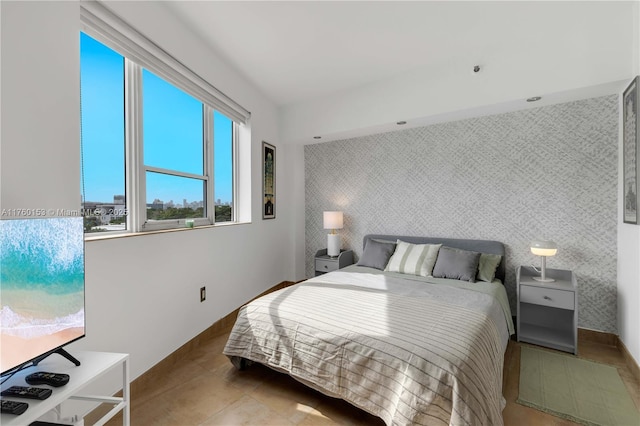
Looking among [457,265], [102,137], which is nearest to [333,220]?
[457,265]

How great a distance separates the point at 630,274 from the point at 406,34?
106 inches

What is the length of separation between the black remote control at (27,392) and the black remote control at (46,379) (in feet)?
0.17

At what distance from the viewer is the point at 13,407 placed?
84 cm

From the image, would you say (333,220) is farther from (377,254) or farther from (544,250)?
(544,250)

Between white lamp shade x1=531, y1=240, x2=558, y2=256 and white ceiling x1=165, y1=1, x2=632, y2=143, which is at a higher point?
white ceiling x1=165, y1=1, x2=632, y2=143

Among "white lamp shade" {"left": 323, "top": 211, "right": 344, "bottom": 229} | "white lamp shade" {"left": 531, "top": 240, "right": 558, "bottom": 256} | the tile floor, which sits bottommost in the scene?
the tile floor

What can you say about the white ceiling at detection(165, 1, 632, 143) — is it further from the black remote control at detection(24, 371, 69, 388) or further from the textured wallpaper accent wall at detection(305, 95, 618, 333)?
the black remote control at detection(24, 371, 69, 388)

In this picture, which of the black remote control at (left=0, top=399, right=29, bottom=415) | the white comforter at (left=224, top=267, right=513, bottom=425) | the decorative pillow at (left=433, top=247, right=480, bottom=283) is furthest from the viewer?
the decorative pillow at (left=433, top=247, right=480, bottom=283)

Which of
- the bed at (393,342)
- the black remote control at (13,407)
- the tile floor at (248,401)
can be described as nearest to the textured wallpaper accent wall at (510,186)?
the bed at (393,342)

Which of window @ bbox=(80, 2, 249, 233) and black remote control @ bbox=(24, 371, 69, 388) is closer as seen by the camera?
black remote control @ bbox=(24, 371, 69, 388)

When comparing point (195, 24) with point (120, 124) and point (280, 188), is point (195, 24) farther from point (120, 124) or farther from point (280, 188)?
point (280, 188)

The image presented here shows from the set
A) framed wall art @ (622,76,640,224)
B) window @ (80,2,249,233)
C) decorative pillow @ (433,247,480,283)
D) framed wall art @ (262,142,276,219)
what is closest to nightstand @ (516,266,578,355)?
decorative pillow @ (433,247,480,283)

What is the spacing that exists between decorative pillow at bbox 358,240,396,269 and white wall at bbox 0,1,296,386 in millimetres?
1366

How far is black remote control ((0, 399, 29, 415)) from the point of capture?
2.71 ft
